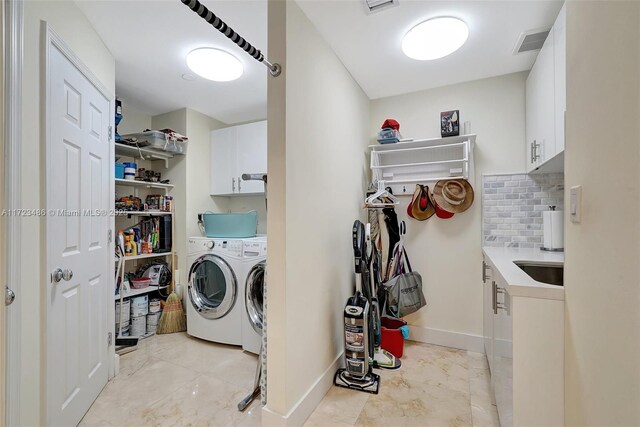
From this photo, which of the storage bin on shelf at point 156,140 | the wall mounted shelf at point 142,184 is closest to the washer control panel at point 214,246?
the wall mounted shelf at point 142,184

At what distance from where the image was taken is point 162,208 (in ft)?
10.1

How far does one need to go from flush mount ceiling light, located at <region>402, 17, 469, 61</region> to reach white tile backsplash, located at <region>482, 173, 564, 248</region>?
110 centimetres

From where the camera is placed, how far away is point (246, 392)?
6.37 ft

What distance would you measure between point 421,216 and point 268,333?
174 centimetres

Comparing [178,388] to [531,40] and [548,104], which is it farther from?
[531,40]

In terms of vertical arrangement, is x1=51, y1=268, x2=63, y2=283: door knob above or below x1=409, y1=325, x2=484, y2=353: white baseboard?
above

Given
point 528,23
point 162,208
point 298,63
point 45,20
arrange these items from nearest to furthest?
point 45,20 → point 298,63 → point 528,23 → point 162,208

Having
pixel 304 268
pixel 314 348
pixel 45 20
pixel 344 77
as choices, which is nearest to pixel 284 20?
pixel 344 77

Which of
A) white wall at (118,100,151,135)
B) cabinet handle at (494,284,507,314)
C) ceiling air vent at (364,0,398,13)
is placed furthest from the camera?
white wall at (118,100,151,135)

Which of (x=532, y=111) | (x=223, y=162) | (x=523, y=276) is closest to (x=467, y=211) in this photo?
(x=532, y=111)

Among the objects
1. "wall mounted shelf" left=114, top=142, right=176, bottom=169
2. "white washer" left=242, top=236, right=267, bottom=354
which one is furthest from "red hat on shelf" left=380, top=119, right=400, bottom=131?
"wall mounted shelf" left=114, top=142, right=176, bottom=169

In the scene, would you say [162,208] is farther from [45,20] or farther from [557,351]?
[557,351]

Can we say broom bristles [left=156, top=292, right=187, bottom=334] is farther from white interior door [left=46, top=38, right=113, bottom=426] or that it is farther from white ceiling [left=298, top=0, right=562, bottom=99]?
white ceiling [left=298, top=0, right=562, bottom=99]

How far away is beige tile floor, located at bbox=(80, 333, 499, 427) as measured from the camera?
166 cm
